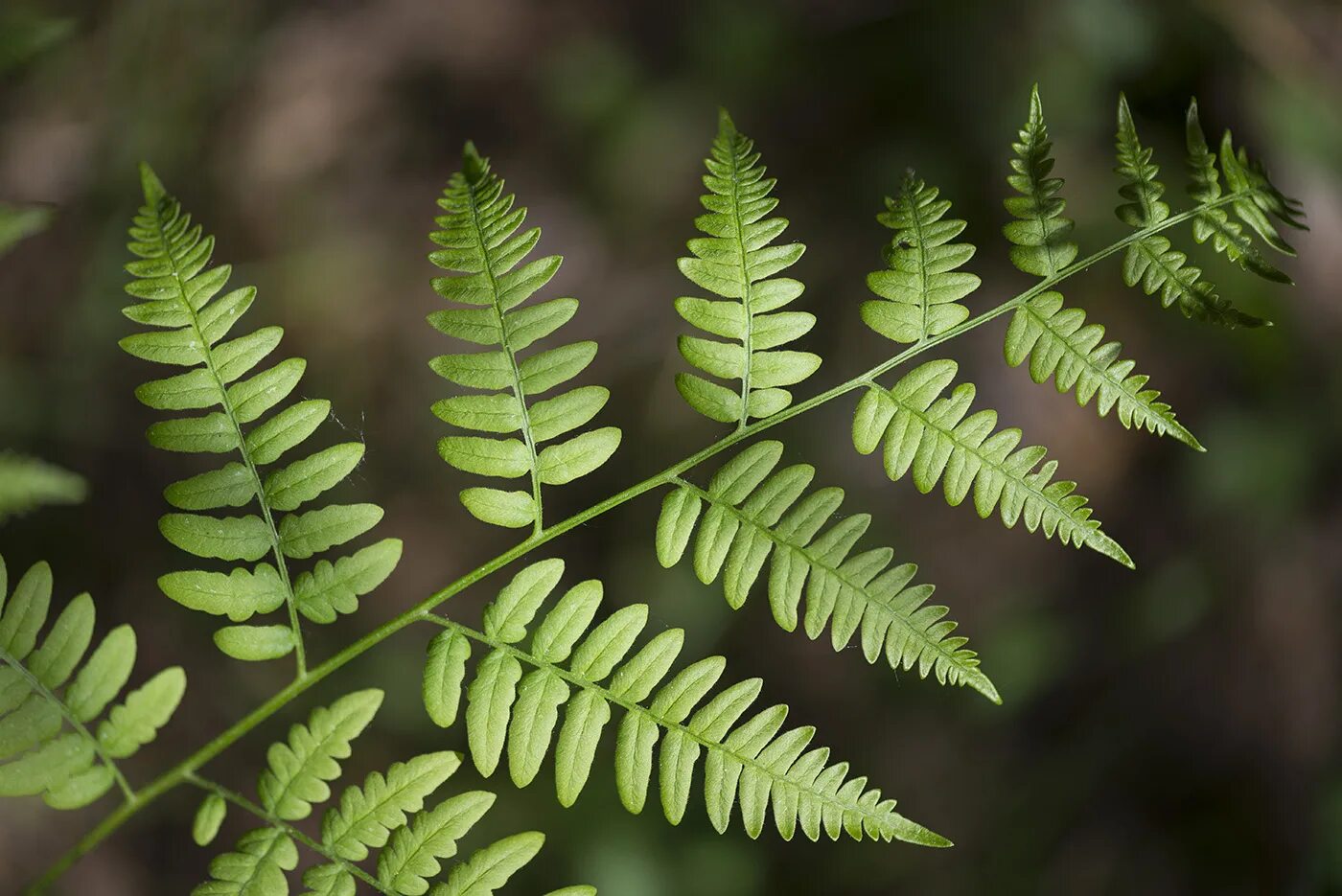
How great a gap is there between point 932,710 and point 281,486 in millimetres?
3144

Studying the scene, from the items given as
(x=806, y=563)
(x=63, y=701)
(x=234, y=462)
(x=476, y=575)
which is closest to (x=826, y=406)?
(x=806, y=563)

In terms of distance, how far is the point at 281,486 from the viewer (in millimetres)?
1591

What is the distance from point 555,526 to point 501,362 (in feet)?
0.91

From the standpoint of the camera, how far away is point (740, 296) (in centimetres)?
167

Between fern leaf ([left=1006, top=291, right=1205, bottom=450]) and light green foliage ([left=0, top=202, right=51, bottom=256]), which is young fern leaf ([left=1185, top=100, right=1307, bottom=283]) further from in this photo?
light green foliage ([left=0, top=202, right=51, bottom=256])

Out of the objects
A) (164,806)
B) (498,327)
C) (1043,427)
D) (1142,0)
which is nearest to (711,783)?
(498,327)

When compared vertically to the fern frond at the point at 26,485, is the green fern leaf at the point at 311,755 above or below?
below

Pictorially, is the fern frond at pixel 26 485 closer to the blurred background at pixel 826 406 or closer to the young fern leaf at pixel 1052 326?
the young fern leaf at pixel 1052 326

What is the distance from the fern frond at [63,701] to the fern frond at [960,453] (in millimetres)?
1149

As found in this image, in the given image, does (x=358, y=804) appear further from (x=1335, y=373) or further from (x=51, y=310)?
(x=1335, y=373)

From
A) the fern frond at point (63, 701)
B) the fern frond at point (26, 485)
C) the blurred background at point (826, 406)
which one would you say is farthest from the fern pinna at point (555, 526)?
the blurred background at point (826, 406)

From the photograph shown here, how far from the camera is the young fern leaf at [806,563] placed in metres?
1.59

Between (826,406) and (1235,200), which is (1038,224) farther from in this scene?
(826,406)

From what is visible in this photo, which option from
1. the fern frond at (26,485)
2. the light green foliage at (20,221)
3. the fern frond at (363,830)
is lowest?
the fern frond at (363,830)
